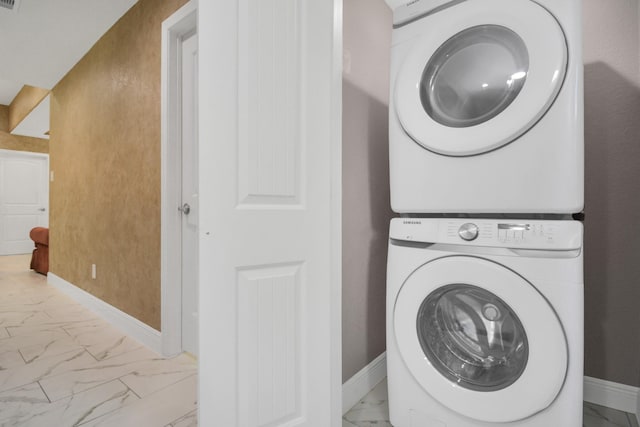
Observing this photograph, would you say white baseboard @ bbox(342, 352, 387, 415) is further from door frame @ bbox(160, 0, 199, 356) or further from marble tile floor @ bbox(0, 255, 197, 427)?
door frame @ bbox(160, 0, 199, 356)

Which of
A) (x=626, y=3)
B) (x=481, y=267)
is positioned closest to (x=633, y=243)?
(x=481, y=267)

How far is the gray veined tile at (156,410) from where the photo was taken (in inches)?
54.5

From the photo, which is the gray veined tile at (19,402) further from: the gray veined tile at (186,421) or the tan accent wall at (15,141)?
the tan accent wall at (15,141)

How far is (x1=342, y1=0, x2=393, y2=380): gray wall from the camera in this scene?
1.50 metres

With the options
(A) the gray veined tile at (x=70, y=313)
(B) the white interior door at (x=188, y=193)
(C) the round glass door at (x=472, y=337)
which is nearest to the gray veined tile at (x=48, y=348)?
(A) the gray veined tile at (x=70, y=313)

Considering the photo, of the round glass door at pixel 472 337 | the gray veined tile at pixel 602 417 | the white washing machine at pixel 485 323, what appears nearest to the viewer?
the white washing machine at pixel 485 323

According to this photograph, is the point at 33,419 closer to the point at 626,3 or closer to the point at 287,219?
the point at 287,219

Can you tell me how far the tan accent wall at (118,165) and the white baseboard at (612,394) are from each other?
233 cm

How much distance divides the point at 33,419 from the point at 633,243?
267cm

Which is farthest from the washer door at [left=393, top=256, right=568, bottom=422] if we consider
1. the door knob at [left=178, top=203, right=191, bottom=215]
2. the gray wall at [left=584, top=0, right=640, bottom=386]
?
the door knob at [left=178, top=203, right=191, bottom=215]

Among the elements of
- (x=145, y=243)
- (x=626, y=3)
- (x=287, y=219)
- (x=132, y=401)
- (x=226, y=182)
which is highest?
(x=626, y=3)

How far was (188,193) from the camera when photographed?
206 cm

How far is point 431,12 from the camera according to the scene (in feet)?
4.04

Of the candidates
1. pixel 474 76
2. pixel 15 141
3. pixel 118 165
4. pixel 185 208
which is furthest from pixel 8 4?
pixel 15 141
